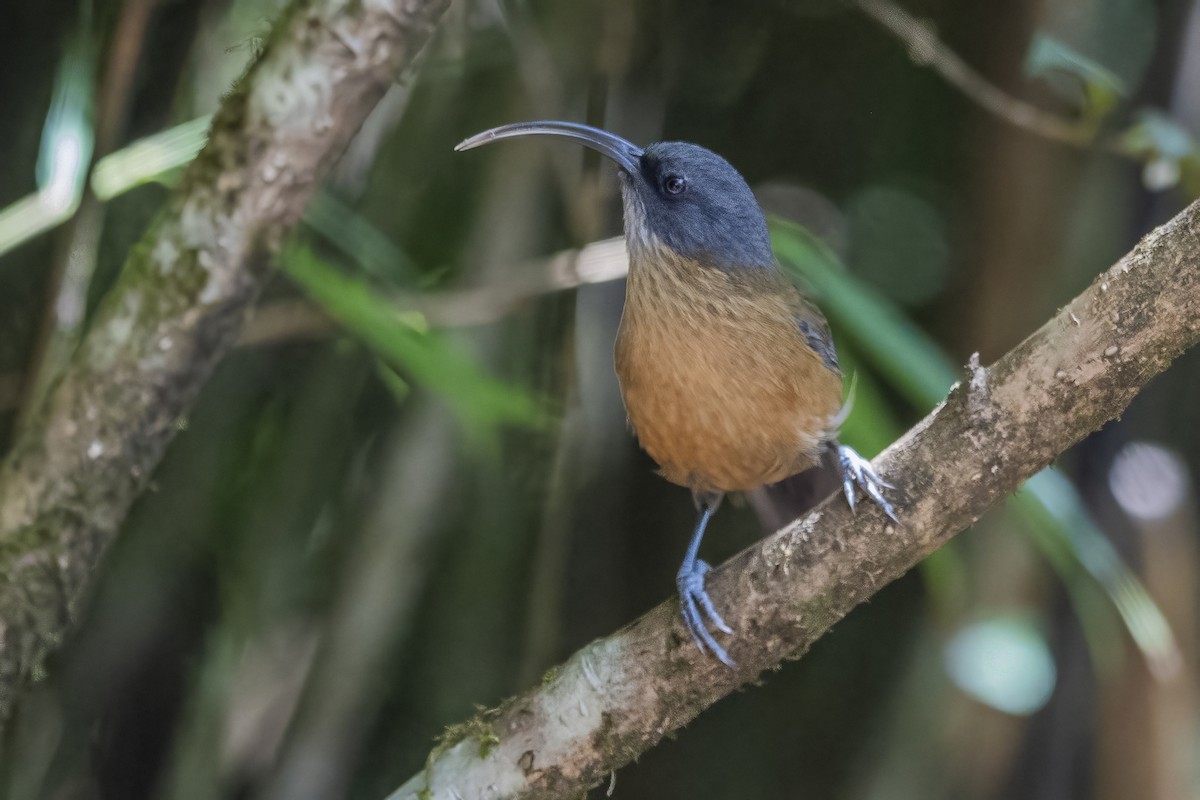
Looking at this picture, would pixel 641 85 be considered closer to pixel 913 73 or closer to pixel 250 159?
pixel 913 73

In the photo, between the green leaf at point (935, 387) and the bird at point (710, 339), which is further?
the green leaf at point (935, 387)

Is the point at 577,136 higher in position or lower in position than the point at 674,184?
higher

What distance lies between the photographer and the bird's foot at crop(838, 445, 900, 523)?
130 centimetres

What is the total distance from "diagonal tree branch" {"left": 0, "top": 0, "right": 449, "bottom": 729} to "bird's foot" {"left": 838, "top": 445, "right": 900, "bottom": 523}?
2.66 feet

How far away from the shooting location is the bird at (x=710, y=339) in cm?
158

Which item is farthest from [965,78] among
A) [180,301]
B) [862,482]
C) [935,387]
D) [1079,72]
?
[180,301]

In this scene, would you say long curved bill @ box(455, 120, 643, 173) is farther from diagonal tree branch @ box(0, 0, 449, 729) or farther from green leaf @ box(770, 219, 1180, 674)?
green leaf @ box(770, 219, 1180, 674)

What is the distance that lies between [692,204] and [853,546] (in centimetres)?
66

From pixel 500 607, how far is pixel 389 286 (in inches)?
29.8

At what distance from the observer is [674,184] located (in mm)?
1731

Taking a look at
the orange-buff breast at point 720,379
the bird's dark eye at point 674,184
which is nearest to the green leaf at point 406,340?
the orange-buff breast at point 720,379

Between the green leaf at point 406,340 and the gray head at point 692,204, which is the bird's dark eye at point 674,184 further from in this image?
the green leaf at point 406,340

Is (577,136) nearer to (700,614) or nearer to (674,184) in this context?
(674,184)

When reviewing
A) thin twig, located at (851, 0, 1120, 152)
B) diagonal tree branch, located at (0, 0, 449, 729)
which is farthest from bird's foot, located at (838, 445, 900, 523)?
thin twig, located at (851, 0, 1120, 152)
